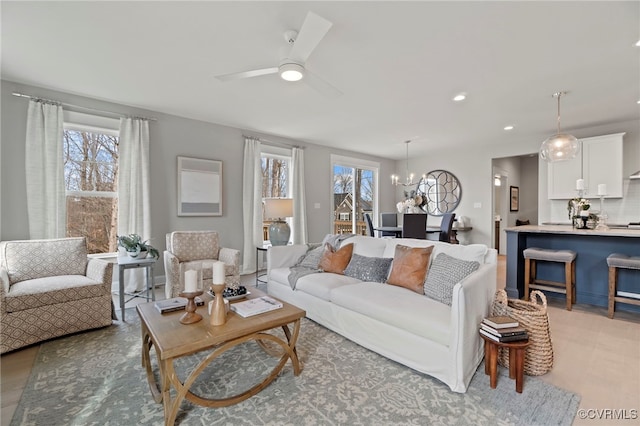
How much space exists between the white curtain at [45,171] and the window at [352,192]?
459 centimetres

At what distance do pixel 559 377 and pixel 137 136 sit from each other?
5008mm

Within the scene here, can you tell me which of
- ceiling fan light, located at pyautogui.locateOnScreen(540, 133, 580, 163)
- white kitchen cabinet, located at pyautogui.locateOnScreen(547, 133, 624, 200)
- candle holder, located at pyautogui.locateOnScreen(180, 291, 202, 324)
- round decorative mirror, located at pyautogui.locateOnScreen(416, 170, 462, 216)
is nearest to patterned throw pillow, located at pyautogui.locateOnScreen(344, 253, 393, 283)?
candle holder, located at pyautogui.locateOnScreen(180, 291, 202, 324)

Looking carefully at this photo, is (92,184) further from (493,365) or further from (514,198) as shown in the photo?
(514,198)

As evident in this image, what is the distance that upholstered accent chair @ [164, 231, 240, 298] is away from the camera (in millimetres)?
3381

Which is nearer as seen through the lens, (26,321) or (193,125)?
(26,321)

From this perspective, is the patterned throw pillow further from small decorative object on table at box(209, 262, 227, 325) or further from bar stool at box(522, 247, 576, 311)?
bar stool at box(522, 247, 576, 311)

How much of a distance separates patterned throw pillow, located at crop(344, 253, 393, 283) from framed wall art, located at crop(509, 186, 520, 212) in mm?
6170

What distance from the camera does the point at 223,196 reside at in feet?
15.7

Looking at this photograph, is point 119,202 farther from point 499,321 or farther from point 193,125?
point 499,321

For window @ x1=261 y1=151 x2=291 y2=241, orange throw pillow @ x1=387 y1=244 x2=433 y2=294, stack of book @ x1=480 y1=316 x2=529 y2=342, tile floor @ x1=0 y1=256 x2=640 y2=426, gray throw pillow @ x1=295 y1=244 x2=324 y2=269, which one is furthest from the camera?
window @ x1=261 y1=151 x2=291 y2=241

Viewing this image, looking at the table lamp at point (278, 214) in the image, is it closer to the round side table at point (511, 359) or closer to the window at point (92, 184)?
the window at point (92, 184)

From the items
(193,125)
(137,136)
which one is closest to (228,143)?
(193,125)

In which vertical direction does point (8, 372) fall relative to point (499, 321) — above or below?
below

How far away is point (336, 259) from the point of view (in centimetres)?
315
